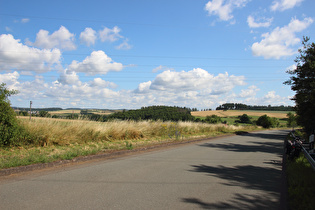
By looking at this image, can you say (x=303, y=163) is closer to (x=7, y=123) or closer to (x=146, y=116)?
(x=7, y=123)

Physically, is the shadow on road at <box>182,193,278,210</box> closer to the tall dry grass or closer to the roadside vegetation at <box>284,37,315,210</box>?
the roadside vegetation at <box>284,37,315,210</box>

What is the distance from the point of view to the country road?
3.98 m

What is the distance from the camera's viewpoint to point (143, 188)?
15.9ft

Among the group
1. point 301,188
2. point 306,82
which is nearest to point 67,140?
point 301,188

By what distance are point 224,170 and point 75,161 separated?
4.68 m

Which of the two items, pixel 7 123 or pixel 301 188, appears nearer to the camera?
pixel 301 188

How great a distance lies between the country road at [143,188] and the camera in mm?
3980

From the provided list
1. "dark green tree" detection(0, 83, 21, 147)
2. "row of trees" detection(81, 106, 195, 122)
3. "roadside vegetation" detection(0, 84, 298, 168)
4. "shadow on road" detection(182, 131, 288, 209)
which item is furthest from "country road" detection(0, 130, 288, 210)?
"row of trees" detection(81, 106, 195, 122)

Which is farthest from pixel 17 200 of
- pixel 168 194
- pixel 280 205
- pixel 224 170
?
pixel 224 170

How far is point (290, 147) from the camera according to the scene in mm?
8547

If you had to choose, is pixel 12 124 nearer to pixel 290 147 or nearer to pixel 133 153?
pixel 133 153

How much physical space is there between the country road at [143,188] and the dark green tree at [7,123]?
3.22 metres

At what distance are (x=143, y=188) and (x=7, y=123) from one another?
618 cm

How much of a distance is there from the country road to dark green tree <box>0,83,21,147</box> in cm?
322
